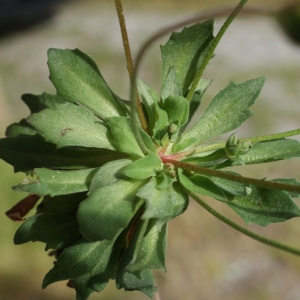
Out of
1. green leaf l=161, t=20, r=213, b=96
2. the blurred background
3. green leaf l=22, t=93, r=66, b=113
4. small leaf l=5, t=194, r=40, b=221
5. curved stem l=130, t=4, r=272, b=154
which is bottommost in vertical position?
the blurred background

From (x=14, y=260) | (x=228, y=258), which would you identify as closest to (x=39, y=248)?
(x=14, y=260)

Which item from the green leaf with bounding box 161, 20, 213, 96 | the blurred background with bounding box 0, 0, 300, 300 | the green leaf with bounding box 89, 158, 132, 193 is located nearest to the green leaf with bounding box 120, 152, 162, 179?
the green leaf with bounding box 89, 158, 132, 193

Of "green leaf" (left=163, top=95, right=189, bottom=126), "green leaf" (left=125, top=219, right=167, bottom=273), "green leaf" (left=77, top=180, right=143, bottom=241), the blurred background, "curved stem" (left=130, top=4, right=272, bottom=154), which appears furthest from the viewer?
the blurred background

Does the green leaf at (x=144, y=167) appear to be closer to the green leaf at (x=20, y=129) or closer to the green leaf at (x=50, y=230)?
the green leaf at (x=50, y=230)

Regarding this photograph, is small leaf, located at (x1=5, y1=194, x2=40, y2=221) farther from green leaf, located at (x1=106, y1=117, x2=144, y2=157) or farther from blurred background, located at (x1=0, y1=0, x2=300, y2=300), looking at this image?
blurred background, located at (x1=0, y1=0, x2=300, y2=300)

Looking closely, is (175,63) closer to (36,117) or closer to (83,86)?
(83,86)

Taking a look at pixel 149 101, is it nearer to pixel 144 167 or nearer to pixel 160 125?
pixel 160 125

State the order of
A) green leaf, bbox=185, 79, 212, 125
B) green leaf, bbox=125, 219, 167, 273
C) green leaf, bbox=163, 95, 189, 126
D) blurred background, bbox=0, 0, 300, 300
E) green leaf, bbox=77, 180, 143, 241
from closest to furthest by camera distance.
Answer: green leaf, bbox=77, 180, 143, 241, green leaf, bbox=125, 219, 167, 273, green leaf, bbox=163, 95, 189, 126, green leaf, bbox=185, 79, 212, 125, blurred background, bbox=0, 0, 300, 300
